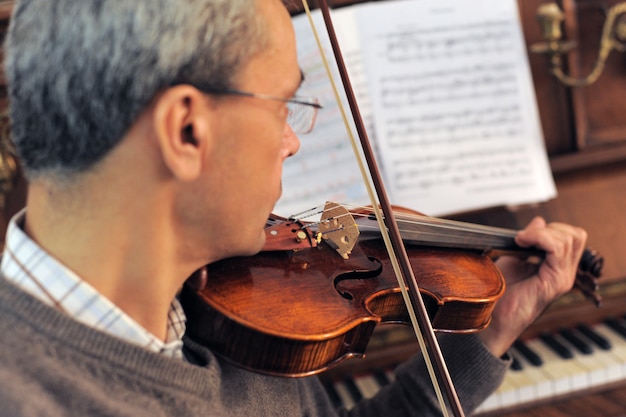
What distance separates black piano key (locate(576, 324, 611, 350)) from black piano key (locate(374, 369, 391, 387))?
0.50 metres

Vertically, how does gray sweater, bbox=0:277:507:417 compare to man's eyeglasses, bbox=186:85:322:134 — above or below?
below

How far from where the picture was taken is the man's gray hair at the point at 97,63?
2.65 ft

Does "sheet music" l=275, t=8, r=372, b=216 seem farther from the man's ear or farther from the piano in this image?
the man's ear

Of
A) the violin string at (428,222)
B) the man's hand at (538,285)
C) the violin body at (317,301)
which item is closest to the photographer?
the violin body at (317,301)

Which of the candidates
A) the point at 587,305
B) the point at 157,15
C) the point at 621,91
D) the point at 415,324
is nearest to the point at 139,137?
the point at 157,15

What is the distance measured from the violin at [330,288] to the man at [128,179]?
0.22 feet

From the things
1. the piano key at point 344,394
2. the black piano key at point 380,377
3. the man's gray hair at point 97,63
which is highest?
the man's gray hair at point 97,63

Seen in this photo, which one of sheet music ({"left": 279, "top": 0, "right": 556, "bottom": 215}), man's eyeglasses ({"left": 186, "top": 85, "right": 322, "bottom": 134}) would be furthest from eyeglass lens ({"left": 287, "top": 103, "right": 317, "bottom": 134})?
sheet music ({"left": 279, "top": 0, "right": 556, "bottom": 215})

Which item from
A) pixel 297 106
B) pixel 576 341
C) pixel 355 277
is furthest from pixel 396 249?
pixel 576 341

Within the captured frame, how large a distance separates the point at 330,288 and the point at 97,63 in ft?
1.65

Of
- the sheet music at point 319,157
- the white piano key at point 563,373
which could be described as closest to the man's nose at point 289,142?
the sheet music at point 319,157

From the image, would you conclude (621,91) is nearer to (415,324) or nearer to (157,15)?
(415,324)

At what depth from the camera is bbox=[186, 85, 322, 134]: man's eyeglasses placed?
0.89 m

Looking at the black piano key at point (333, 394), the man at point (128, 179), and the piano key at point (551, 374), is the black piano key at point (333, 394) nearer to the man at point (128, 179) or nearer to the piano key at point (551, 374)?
the piano key at point (551, 374)
